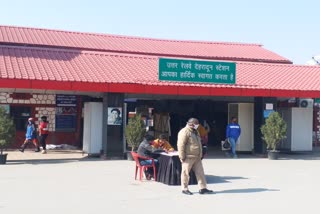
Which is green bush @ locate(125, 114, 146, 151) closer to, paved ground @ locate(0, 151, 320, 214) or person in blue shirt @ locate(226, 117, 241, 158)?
paved ground @ locate(0, 151, 320, 214)

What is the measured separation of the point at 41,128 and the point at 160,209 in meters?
12.9

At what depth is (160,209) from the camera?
8.55 m

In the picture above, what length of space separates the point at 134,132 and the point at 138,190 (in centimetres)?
653

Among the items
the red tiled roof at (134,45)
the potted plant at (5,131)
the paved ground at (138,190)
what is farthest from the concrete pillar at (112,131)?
the red tiled roof at (134,45)

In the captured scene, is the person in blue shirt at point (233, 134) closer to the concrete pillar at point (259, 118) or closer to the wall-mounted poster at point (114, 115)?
the concrete pillar at point (259, 118)

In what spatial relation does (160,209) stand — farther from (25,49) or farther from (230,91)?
(25,49)

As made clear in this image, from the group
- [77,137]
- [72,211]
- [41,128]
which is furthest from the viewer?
[77,137]

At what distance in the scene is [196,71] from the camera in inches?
764

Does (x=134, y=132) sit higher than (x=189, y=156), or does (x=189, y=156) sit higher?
(x=134, y=132)

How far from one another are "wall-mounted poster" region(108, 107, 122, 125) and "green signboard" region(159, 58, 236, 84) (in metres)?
2.16

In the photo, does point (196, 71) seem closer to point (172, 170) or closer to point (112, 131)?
point (112, 131)

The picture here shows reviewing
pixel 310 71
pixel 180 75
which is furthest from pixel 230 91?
pixel 310 71

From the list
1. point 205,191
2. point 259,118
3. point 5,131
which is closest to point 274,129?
point 259,118

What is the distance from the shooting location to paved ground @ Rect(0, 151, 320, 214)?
868 cm
